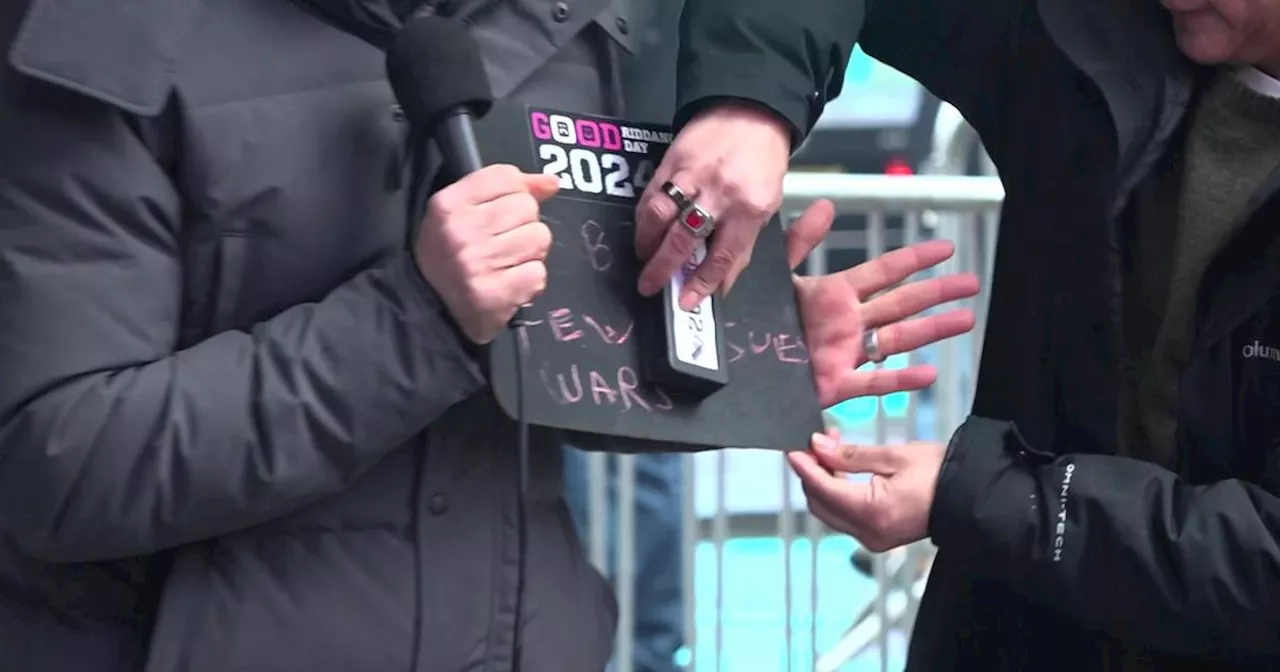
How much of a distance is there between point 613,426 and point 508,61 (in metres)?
0.24

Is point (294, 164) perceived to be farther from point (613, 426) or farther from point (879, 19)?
point (879, 19)

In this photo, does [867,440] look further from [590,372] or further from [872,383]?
[590,372]

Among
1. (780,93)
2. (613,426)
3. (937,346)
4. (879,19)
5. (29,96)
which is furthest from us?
(937,346)

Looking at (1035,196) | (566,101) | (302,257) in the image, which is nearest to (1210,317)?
(1035,196)

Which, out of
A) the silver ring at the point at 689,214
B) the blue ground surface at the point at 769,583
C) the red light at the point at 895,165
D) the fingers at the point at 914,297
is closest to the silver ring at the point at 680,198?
the silver ring at the point at 689,214

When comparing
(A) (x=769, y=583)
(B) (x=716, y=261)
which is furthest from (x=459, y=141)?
(A) (x=769, y=583)

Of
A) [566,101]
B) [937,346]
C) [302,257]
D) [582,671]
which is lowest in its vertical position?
[582,671]

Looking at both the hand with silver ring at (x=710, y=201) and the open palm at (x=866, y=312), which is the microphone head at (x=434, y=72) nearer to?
the hand with silver ring at (x=710, y=201)

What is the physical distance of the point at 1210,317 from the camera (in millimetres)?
894

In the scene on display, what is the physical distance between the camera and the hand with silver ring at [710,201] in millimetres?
878

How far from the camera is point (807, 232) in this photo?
3.35ft

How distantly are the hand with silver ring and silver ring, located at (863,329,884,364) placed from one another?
0.14 meters

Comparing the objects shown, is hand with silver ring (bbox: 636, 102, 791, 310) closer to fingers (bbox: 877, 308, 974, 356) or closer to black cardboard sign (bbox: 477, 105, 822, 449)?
black cardboard sign (bbox: 477, 105, 822, 449)

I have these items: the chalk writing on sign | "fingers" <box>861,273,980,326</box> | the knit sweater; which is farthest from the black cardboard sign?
the knit sweater
